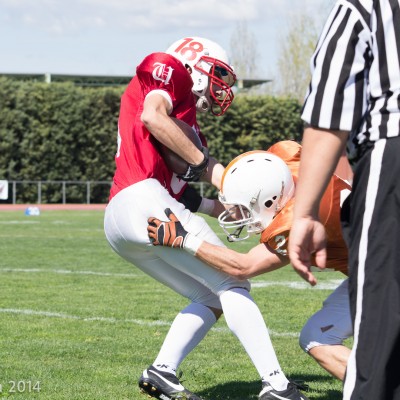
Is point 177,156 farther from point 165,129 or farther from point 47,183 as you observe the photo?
point 47,183

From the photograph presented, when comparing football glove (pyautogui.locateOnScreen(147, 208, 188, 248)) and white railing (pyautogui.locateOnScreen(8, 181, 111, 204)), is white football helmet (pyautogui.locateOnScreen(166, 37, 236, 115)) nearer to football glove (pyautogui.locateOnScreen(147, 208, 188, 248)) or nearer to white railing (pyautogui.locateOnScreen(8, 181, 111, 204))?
football glove (pyautogui.locateOnScreen(147, 208, 188, 248))

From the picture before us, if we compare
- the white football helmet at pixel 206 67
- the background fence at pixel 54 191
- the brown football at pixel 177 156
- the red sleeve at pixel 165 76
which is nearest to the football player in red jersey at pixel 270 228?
the brown football at pixel 177 156

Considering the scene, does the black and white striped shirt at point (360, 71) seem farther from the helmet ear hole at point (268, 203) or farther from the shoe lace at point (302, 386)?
the shoe lace at point (302, 386)

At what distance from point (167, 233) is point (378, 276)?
66.9 inches

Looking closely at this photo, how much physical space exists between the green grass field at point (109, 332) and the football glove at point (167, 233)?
85 centimetres

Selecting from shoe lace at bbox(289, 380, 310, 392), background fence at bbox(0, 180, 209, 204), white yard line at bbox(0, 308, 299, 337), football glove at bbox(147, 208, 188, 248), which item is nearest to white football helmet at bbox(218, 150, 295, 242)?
football glove at bbox(147, 208, 188, 248)

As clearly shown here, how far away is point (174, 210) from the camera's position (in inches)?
160

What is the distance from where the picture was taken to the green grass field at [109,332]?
464cm

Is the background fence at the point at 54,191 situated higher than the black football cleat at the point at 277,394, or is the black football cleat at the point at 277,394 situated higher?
the black football cleat at the point at 277,394

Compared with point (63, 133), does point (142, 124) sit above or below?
above

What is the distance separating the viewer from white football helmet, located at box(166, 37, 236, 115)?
176 inches

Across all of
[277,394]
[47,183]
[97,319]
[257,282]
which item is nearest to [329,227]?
[277,394]

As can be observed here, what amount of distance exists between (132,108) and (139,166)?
0.31 m

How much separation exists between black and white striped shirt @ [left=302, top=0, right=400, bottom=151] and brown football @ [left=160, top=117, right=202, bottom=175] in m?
1.80
